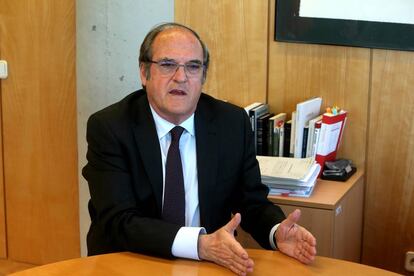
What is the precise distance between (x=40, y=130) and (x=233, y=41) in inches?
47.8

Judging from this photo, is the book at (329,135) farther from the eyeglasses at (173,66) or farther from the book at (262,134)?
the eyeglasses at (173,66)

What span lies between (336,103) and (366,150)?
0.26m

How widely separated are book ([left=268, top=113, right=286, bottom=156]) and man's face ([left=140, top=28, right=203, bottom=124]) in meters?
0.88

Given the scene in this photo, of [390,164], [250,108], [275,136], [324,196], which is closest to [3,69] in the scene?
[250,108]

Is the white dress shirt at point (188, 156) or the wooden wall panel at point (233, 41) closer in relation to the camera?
the white dress shirt at point (188, 156)

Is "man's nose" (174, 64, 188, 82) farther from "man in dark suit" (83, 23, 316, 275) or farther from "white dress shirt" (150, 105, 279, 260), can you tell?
"white dress shirt" (150, 105, 279, 260)

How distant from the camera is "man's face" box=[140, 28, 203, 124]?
2.05 metres

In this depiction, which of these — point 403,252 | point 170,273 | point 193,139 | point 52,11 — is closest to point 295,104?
point 403,252

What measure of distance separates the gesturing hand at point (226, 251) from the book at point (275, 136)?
122 cm

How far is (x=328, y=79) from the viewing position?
3014 mm

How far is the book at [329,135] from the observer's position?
281 cm

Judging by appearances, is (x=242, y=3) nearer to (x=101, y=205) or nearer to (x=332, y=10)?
(x=332, y=10)

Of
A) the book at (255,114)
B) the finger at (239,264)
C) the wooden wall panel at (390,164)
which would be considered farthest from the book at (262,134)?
the finger at (239,264)

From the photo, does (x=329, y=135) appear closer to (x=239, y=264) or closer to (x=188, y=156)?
(x=188, y=156)
